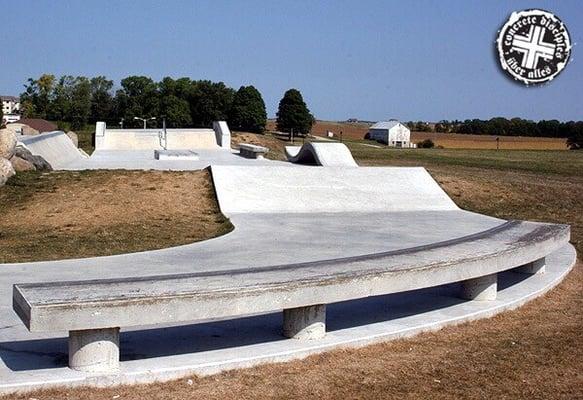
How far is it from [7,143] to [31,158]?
710mm

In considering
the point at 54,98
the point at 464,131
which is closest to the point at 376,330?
the point at 464,131

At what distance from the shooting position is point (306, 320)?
5293 mm

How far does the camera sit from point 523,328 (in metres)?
6.06

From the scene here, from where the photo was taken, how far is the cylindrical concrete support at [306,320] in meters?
5.29

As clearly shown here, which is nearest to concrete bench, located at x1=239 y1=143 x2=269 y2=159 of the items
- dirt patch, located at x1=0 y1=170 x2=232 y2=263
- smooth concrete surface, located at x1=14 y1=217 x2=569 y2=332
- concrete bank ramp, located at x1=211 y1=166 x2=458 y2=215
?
concrete bank ramp, located at x1=211 y1=166 x2=458 y2=215

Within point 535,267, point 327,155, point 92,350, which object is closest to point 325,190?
point 327,155

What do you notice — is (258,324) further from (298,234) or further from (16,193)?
(16,193)

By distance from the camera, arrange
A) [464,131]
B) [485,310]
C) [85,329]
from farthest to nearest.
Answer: [464,131], [485,310], [85,329]

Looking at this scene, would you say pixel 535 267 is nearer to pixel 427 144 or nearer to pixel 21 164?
pixel 21 164

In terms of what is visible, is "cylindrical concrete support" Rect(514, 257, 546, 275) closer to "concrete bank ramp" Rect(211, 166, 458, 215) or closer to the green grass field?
"concrete bank ramp" Rect(211, 166, 458, 215)

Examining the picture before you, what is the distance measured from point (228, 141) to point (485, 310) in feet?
78.0

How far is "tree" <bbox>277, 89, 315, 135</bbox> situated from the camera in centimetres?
6321

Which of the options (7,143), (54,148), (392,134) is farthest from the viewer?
(392,134)

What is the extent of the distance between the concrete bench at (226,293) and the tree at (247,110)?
5268 cm
